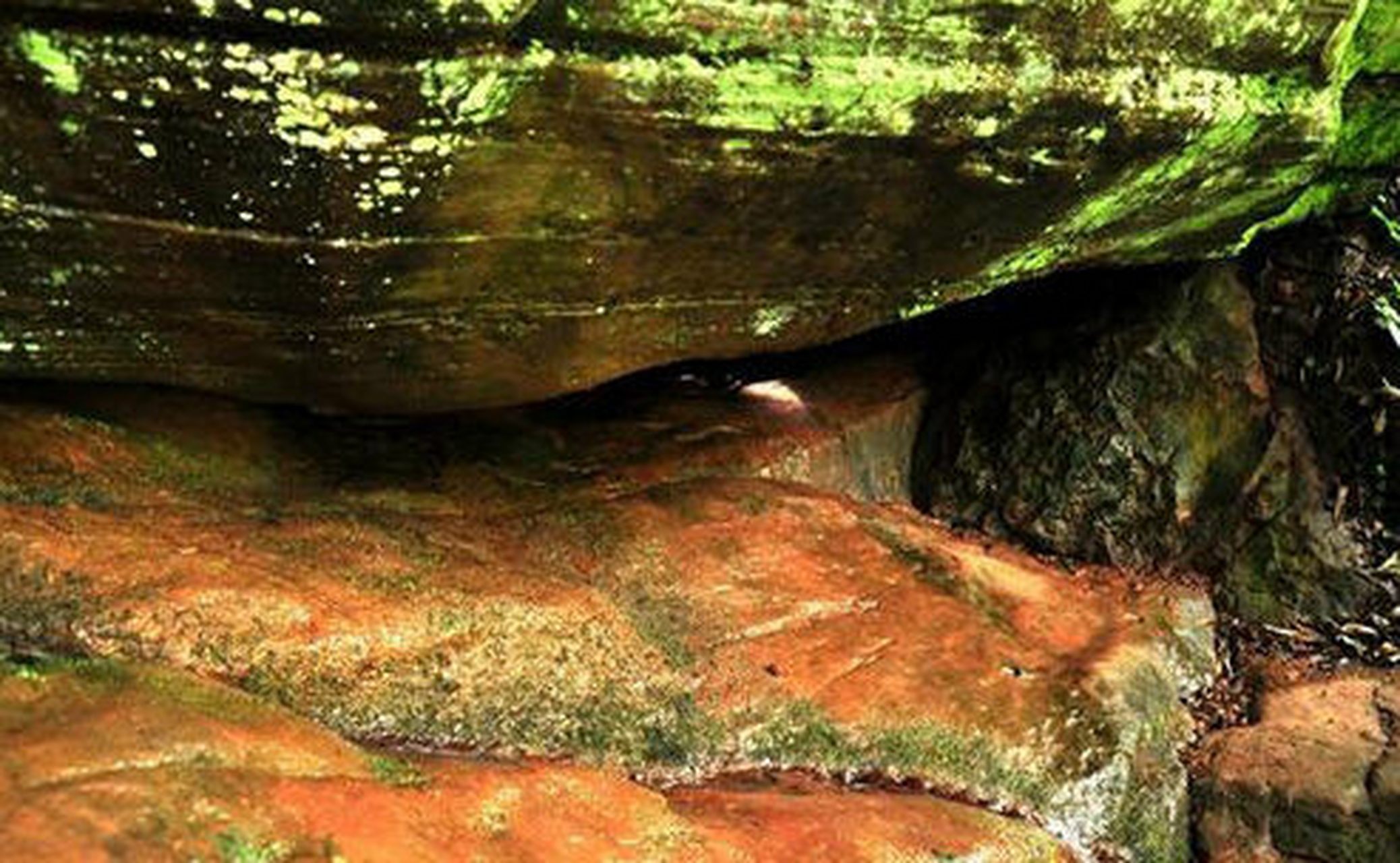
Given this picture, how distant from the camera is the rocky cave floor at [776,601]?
4.22 meters

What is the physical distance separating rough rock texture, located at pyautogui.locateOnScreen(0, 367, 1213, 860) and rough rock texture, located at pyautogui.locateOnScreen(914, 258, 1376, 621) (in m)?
0.53

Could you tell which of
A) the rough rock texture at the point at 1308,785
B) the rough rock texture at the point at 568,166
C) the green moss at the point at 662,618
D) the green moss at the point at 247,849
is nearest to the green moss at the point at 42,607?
the rough rock texture at the point at 568,166

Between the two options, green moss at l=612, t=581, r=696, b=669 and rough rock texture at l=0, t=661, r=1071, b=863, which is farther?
green moss at l=612, t=581, r=696, b=669

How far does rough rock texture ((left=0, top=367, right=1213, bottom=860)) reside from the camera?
4.90 m

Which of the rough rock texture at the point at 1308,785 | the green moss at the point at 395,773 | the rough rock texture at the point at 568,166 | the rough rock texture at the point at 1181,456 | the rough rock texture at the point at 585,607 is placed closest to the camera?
the rough rock texture at the point at 568,166

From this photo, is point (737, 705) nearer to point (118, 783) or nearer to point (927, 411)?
point (118, 783)

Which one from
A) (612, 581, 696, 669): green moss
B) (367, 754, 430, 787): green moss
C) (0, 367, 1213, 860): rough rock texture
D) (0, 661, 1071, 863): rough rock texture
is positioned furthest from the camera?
(612, 581, 696, 669): green moss

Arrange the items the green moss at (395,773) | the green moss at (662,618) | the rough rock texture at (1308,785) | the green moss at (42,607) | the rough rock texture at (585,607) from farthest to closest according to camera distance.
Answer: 1. the rough rock texture at (1308,785)
2. the green moss at (662,618)
3. the rough rock texture at (585,607)
4. the green moss at (42,607)
5. the green moss at (395,773)

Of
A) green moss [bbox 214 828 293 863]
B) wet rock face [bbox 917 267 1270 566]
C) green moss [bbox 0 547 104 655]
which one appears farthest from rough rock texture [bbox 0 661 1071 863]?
wet rock face [bbox 917 267 1270 566]

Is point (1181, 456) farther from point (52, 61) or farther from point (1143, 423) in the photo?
point (52, 61)

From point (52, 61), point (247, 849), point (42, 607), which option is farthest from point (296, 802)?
point (52, 61)

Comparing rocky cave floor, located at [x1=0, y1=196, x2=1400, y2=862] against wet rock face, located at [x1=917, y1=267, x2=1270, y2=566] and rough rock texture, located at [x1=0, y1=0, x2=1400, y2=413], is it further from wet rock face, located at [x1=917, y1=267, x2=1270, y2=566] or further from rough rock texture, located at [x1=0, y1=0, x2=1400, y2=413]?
rough rock texture, located at [x1=0, y1=0, x2=1400, y2=413]

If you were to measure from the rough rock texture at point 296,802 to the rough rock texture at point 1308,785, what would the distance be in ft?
5.61

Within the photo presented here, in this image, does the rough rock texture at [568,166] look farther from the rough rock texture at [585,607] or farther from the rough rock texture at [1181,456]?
→ the rough rock texture at [1181,456]
